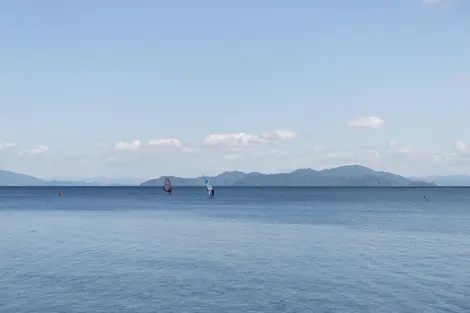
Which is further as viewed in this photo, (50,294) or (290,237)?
(290,237)

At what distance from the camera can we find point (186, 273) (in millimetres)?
36031

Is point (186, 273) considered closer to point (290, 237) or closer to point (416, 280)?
point (416, 280)

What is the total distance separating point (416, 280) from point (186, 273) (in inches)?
664

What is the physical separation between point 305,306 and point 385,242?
101ft

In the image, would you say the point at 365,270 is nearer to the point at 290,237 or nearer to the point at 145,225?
the point at 290,237

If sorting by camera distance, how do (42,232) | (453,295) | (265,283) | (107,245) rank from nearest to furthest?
(453,295), (265,283), (107,245), (42,232)

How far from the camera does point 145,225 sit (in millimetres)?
77000

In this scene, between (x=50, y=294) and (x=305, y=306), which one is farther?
(x=50, y=294)

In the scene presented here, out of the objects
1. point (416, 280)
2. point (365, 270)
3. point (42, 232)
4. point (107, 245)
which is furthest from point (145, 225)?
point (416, 280)

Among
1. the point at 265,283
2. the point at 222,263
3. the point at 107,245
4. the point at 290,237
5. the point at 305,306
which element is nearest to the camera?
the point at 305,306

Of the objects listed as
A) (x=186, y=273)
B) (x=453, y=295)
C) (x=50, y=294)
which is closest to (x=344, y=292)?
(x=453, y=295)

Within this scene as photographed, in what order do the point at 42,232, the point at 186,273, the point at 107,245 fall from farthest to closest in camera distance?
the point at 42,232 → the point at 107,245 → the point at 186,273

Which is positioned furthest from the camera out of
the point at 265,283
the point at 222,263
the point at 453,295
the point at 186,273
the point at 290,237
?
the point at 290,237

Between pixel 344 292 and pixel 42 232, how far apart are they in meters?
49.1
